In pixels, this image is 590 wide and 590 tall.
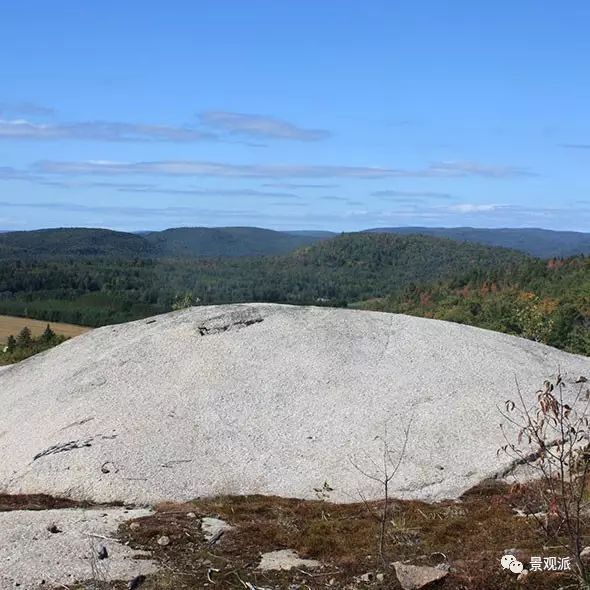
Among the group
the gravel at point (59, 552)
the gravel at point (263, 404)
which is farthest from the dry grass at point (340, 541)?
the gravel at point (263, 404)

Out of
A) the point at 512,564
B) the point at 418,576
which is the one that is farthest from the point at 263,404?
the point at 512,564

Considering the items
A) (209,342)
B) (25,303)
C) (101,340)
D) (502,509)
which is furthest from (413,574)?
(25,303)

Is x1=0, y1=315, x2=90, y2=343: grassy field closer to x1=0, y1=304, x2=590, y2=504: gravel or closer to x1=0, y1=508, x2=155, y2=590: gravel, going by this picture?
x1=0, y1=304, x2=590, y2=504: gravel

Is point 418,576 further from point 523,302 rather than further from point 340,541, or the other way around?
point 523,302

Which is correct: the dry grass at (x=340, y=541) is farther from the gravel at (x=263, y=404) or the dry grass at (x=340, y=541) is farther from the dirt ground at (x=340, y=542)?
the gravel at (x=263, y=404)

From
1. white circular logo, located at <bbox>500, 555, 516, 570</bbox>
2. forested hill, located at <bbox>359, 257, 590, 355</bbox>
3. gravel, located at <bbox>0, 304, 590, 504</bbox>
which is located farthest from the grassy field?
white circular logo, located at <bbox>500, 555, 516, 570</bbox>

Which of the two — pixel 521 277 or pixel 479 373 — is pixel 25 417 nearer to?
pixel 479 373
